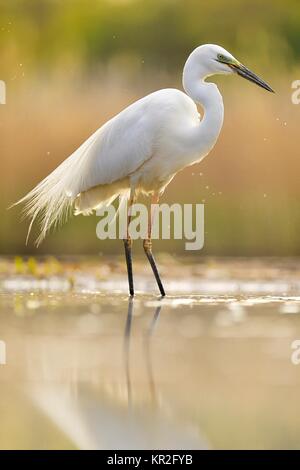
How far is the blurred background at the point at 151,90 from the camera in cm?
958

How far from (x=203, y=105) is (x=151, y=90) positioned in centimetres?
423

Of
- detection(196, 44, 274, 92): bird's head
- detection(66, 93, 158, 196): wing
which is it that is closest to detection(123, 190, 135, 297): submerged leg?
detection(66, 93, 158, 196): wing

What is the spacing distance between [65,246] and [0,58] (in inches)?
92.4

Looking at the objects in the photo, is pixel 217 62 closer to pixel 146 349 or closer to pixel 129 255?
pixel 129 255

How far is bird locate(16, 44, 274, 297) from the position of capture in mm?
5957

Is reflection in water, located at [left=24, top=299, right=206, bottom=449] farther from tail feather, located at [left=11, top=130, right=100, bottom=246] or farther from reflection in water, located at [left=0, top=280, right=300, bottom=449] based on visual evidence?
tail feather, located at [left=11, top=130, right=100, bottom=246]

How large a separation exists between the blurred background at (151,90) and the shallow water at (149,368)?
2.75 m

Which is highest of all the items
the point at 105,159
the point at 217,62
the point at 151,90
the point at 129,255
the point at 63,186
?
the point at 151,90

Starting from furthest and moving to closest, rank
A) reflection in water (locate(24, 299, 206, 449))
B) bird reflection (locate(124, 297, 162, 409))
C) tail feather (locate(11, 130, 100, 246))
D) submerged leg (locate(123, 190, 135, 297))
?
1. tail feather (locate(11, 130, 100, 246))
2. submerged leg (locate(123, 190, 135, 297))
3. bird reflection (locate(124, 297, 162, 409))
4. reflection in water (locate(24, 299, 206, 449))

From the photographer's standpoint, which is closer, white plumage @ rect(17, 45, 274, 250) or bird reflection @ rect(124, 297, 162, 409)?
bird reflection @ rect(124, 297, 162, 409)

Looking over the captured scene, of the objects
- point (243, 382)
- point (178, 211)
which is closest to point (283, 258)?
point (178, 211)

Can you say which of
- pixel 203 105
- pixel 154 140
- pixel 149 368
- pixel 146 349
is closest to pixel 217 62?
pixel 203 105

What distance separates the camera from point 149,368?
12.5 feet

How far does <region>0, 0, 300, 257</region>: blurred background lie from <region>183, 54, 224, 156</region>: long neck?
322cm
